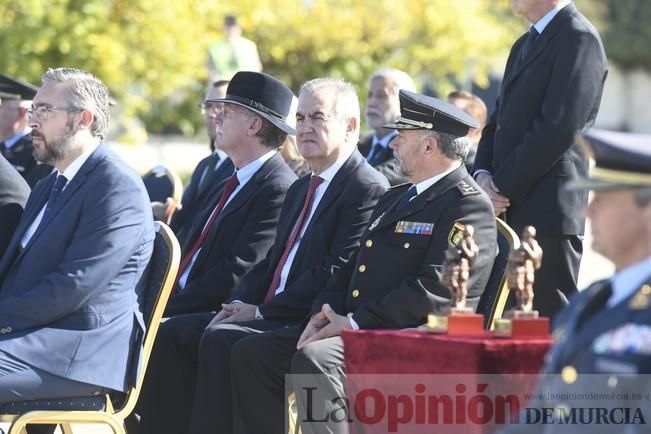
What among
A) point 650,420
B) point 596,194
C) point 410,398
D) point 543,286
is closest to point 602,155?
point 596,194

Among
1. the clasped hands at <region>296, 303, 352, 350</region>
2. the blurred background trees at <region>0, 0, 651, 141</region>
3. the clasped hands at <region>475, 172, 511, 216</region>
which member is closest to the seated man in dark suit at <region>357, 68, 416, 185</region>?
the clasped hands at <region>475, 172, 511, 216</region>

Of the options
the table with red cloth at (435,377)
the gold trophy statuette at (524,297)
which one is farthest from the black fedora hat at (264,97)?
the gold trophy statuette at (524,297)

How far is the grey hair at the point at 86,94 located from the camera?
5.54m

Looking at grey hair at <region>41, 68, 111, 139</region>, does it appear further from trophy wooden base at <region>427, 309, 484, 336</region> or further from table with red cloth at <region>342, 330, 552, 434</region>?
trophy wooden base at <region>427, 309, 484, 336</region>

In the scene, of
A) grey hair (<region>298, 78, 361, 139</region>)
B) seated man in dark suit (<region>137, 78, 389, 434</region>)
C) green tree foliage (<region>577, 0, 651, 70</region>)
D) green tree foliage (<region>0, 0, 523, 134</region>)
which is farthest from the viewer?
green tree foliage (<region>577, 0, 651, 70</region>)

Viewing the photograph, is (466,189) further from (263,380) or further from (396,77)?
(396,77)

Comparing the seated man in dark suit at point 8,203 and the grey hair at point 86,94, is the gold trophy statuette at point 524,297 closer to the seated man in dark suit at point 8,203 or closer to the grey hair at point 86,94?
the grey hair at point 86,94

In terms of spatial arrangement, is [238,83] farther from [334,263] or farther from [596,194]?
[596,194]

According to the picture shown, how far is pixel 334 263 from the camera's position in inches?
227

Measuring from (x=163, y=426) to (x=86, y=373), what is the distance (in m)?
1.14

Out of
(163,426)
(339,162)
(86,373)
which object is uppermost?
(339,162)

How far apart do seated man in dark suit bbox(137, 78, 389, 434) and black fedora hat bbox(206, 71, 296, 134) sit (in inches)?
20.0

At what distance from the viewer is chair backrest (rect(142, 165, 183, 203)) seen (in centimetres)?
815

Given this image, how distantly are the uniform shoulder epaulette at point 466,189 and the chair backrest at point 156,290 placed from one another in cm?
121
